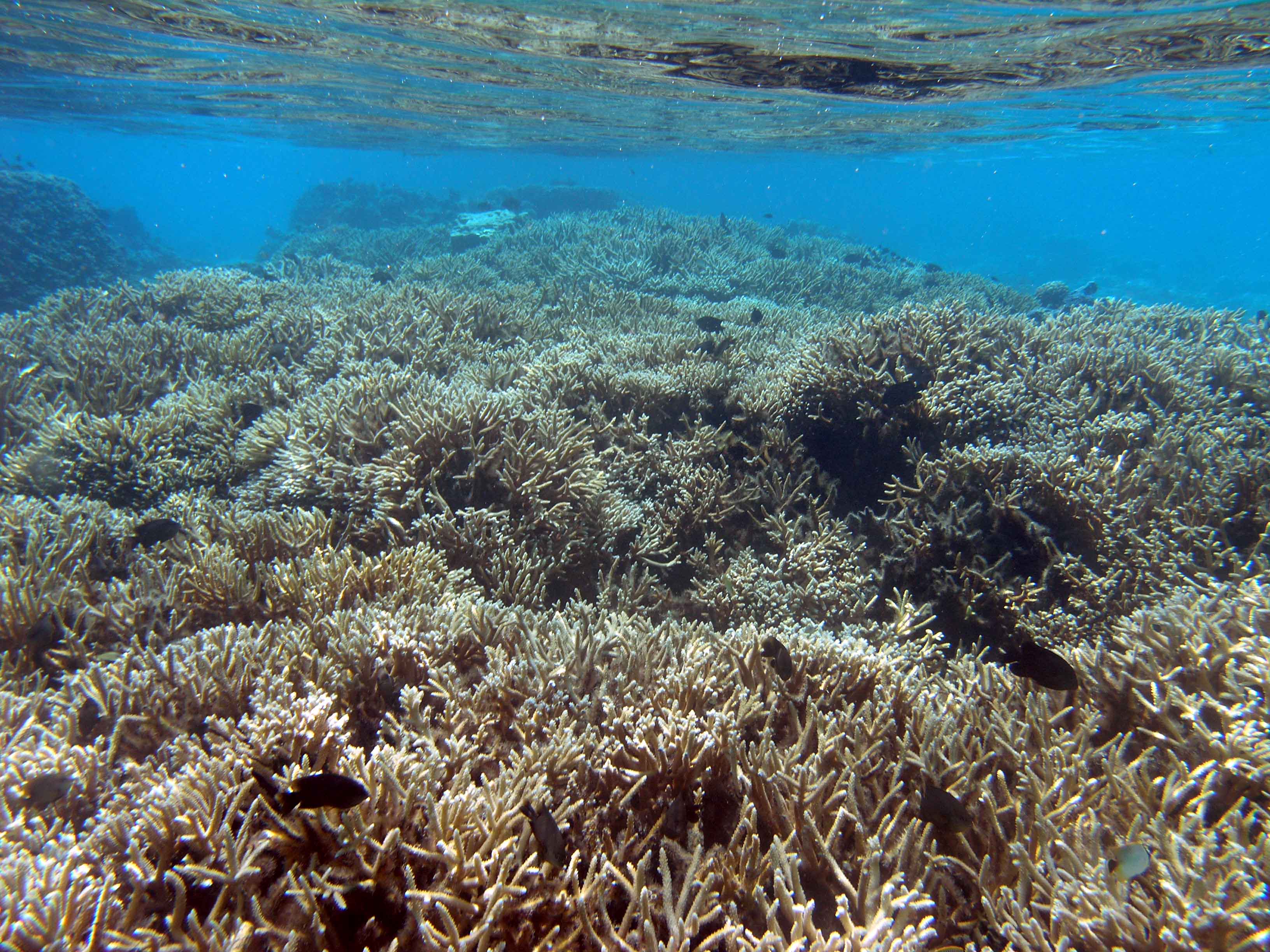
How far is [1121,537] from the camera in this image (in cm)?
476

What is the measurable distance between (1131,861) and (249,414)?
7.79m

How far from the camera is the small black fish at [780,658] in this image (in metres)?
3.44

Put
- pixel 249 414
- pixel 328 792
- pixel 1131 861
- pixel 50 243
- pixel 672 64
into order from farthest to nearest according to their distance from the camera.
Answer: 1. pixel 50 243
2. pixel 672 64
3. pixel 249 414
4. pixel 1131 861
5. pixel 328 792

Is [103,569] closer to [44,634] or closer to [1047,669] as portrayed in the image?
[44,634]

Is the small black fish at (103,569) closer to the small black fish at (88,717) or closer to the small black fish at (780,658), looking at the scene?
the small black fish at (88,717)

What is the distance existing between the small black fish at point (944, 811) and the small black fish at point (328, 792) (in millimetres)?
2265

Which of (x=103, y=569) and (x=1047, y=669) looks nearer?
(x=1047, y=669)

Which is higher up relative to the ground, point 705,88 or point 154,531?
point 705,88

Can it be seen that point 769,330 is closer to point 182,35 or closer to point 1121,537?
point 1121,537

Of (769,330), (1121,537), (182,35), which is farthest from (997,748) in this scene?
(182,35)

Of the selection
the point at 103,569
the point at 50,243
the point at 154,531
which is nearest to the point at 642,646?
the point at 154,531

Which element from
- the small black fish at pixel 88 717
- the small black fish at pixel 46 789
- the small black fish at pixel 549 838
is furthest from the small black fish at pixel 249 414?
the small black fish at pixel 549 838

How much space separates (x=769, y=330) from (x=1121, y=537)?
673 centimetres

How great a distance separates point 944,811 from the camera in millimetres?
2453
